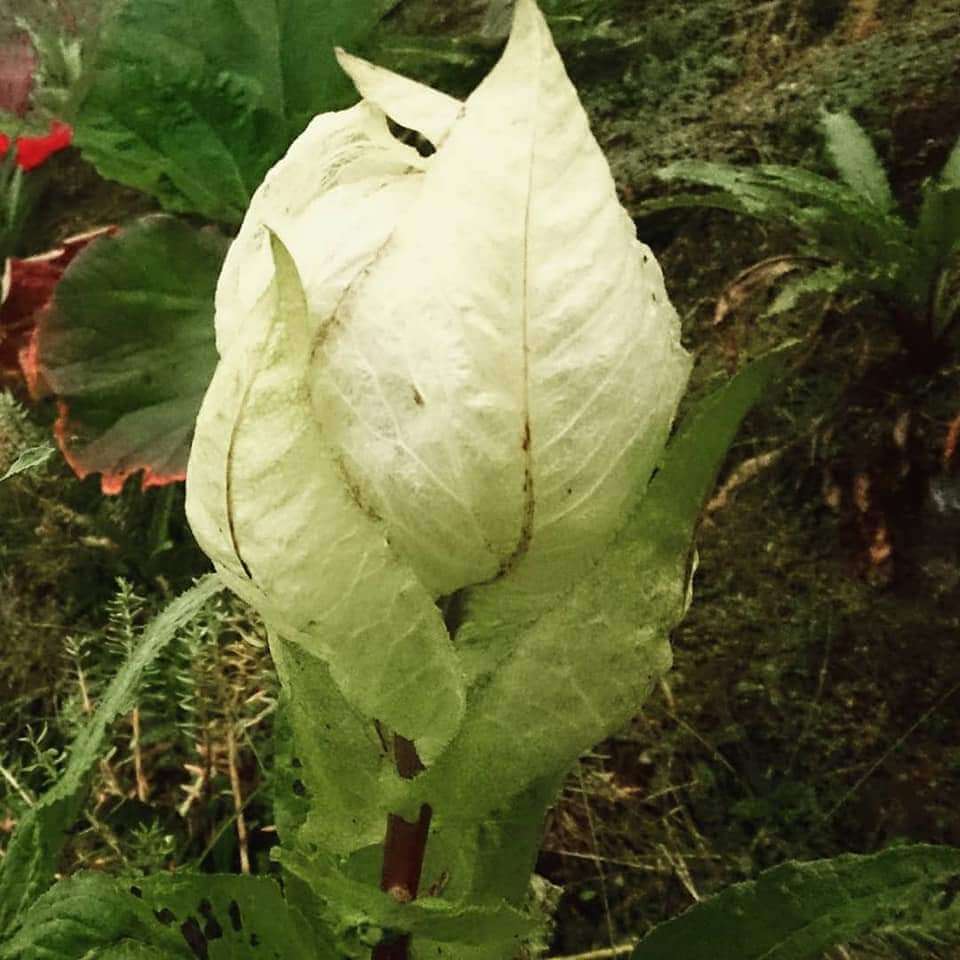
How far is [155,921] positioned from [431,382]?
0.30m

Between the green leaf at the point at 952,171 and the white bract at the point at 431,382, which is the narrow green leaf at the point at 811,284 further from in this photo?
the white bract at the point at 431,382

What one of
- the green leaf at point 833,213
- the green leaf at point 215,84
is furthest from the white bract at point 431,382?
the green leaf at point 215,84

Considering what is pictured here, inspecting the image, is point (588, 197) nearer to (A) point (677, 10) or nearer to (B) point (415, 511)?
(B) point (415, 511)

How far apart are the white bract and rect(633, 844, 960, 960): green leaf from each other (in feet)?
0.63

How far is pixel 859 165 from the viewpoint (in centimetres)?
93

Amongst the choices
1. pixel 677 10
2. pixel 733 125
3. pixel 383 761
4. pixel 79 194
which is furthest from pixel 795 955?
pixel 79 194

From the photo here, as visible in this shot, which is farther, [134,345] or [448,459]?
[134,345]

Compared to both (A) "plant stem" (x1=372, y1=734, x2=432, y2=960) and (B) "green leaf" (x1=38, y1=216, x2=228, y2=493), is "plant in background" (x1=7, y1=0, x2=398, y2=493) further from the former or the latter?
(A) "plant stem" (x1=372, y1=734, x2=432, y2=960)

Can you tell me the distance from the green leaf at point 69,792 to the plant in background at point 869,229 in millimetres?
540

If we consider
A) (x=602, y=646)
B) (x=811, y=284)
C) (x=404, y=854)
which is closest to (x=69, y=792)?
(x=404, y=854)

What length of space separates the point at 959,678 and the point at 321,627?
58 cm

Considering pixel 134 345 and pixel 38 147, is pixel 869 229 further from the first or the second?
pixel 38 147

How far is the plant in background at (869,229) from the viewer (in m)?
0.87

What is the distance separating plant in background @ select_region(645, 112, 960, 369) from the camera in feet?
2.86
